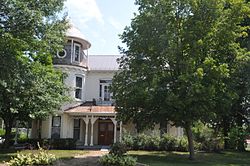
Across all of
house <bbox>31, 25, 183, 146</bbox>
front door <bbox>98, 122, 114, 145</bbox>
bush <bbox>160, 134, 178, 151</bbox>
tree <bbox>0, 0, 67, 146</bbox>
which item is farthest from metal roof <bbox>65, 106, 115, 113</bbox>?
tree <bbox>0, 0, 67, 146</bbox>

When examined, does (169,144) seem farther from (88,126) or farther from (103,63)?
(103,63)

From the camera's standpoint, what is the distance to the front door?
1253 inches

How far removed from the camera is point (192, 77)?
681 inches

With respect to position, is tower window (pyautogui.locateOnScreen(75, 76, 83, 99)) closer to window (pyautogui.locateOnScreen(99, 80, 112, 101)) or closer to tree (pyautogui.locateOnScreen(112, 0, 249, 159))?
window (pyautogui.locateOnScreen(99, 80, 112, 101))

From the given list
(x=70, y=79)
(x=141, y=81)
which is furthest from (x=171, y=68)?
(x=70, y=79)

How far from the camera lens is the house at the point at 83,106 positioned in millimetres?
30328

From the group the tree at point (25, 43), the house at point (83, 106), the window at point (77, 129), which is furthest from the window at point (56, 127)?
the tree at point (25, 43)

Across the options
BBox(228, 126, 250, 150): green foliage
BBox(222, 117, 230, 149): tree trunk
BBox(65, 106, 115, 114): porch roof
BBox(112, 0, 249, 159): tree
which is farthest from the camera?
BBox(222, 117, 230, 149): tree trunk

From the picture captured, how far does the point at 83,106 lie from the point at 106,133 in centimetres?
349

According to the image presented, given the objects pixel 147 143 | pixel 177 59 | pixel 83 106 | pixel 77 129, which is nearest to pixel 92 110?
pixel 83 106

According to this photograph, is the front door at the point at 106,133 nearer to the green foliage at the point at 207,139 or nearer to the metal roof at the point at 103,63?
the metal roof at the point at 103,63

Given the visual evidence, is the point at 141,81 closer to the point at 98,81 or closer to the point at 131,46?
the point at 131,46

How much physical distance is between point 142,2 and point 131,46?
2935mm

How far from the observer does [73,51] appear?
31.0 metres
